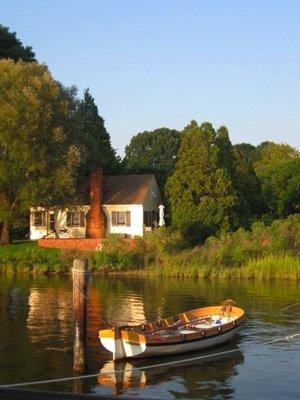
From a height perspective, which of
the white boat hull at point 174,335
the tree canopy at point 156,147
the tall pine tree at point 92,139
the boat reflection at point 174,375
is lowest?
the boat reflection at point 174,375

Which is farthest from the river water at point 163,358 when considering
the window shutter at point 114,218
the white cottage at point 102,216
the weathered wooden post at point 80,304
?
the window shutter at point 114,218

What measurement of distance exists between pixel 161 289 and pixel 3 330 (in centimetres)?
1443

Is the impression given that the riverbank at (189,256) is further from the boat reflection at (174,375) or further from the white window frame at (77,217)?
the boat reflection at (174,375)

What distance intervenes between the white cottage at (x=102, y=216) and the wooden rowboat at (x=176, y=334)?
31133 millimetres

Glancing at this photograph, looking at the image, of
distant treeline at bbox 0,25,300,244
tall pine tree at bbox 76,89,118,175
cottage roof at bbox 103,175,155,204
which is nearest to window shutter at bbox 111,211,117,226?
cottage roof at bbox 103,175,155,204

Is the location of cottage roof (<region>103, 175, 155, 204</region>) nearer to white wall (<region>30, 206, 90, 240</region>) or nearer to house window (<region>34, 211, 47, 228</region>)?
white wall (<region>30, 206, 90, 240</region>)

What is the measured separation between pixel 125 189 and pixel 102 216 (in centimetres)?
318

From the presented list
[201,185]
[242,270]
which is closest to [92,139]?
[201,185]

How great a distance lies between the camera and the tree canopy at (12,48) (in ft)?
209

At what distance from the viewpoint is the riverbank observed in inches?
1714

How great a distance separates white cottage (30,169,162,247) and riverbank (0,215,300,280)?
666 centimetres

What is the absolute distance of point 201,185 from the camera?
53.5 meters

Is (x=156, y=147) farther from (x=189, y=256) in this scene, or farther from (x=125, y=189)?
(x=189, y=256)

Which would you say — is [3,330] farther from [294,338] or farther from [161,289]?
[161,289]
